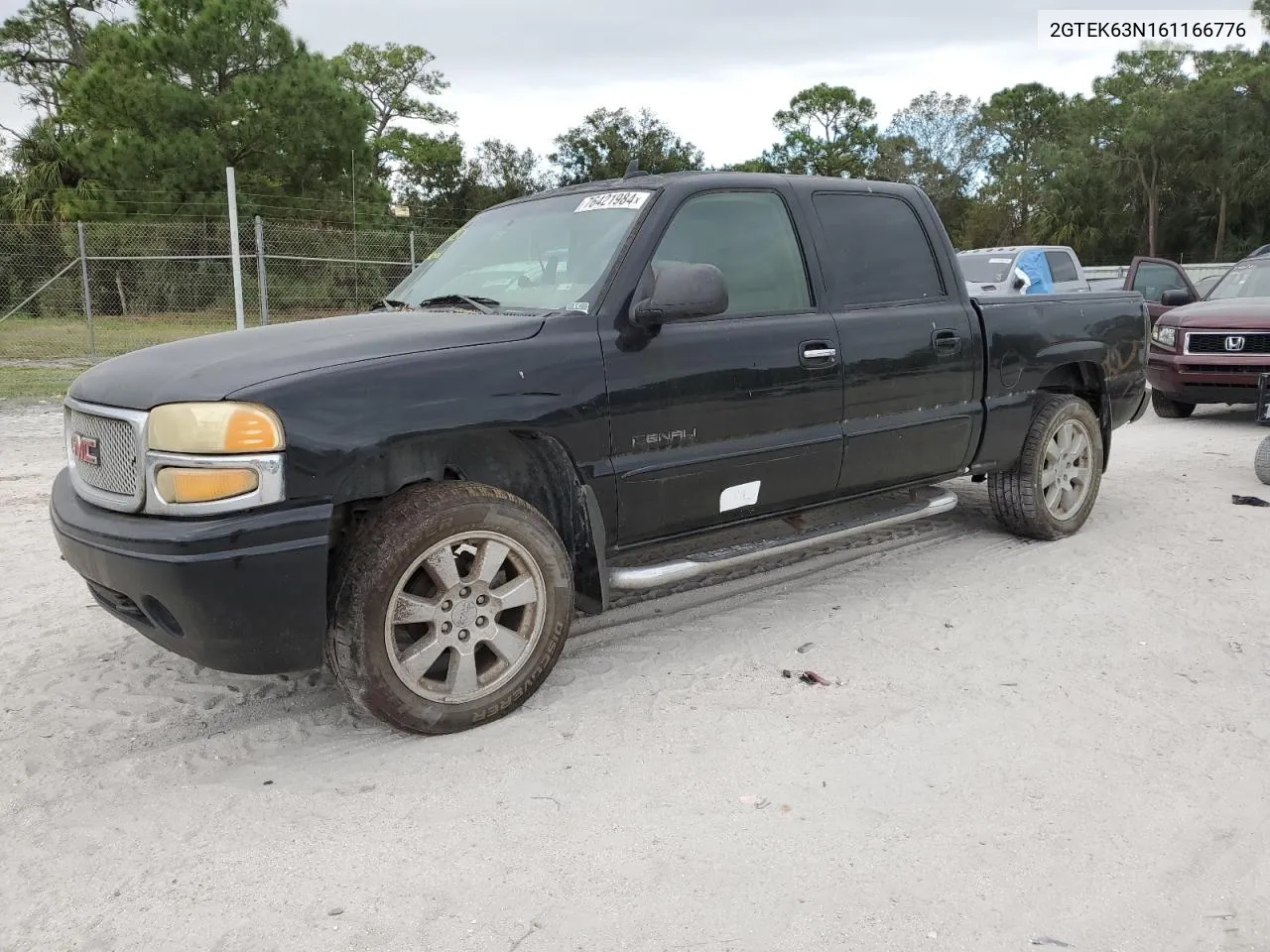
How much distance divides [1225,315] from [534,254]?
806 cm

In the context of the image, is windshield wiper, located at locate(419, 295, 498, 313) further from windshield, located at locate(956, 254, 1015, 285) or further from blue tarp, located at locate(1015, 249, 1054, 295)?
blue tarp, located at locate(1015, 249, 1054, 295)

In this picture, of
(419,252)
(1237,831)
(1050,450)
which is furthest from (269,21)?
(1237,831)

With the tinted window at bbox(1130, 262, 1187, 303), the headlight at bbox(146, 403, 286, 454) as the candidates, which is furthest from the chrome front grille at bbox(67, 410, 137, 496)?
the tinted window at bbox(1130, 262, 1187, 303)

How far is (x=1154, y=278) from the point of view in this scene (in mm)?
13555

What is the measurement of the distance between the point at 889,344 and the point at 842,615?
1.24 metres

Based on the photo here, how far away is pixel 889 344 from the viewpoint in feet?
14.9

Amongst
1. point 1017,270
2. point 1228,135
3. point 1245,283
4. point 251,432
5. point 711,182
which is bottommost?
point 251,432

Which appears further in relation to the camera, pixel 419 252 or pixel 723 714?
pixel 419 252

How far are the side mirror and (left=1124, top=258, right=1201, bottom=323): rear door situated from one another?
11.1m

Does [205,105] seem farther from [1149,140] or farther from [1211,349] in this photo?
[1149,140]

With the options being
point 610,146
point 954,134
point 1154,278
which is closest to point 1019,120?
point 954,134

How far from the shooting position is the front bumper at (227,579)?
115 inches

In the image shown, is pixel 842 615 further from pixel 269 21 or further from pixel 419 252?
pixel 269 21

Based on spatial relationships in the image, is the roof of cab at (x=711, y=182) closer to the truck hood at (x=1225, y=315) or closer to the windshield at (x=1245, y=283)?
the truck hood at (x=1225, y=315)
